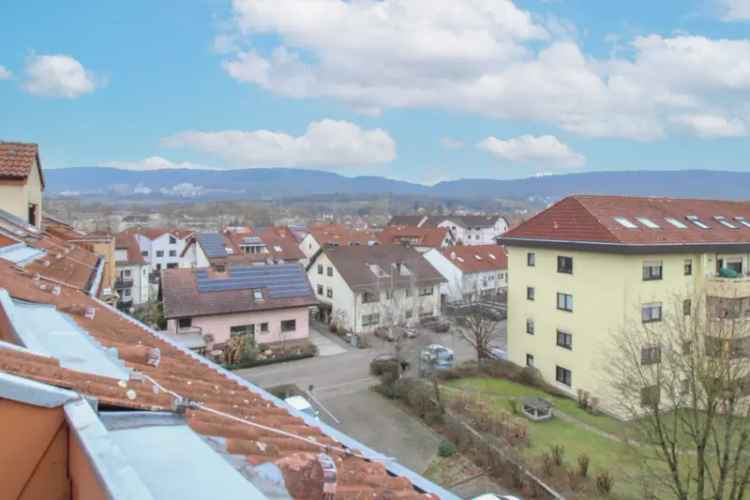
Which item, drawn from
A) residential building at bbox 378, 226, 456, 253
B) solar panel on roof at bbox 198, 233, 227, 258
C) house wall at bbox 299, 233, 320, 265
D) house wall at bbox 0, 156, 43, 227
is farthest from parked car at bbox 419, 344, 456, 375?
residential building at bbox 378, 226, 456, 253

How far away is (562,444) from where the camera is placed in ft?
56.9

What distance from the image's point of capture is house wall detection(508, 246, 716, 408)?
20797 mm

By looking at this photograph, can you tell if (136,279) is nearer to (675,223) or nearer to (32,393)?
(675,223)

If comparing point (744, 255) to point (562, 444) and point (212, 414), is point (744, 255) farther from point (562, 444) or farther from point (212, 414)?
point (212, 414)

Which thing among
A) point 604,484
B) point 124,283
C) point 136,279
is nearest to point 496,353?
point 604,484

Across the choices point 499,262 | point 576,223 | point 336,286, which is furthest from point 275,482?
point 499,262

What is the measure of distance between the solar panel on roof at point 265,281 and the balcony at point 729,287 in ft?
70.5

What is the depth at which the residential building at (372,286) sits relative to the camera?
34.4m

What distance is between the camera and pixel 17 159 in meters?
11.2

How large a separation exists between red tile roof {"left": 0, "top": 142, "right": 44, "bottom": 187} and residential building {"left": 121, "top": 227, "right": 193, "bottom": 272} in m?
46.2

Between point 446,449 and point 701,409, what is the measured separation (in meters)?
7.89

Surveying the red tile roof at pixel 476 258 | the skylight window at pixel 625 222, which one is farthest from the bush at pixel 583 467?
the red tile roof at pixel 476 258

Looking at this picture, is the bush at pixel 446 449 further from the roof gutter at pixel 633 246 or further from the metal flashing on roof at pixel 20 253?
the metal flashing on roof at pixel 20 253

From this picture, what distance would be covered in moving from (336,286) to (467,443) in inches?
791
